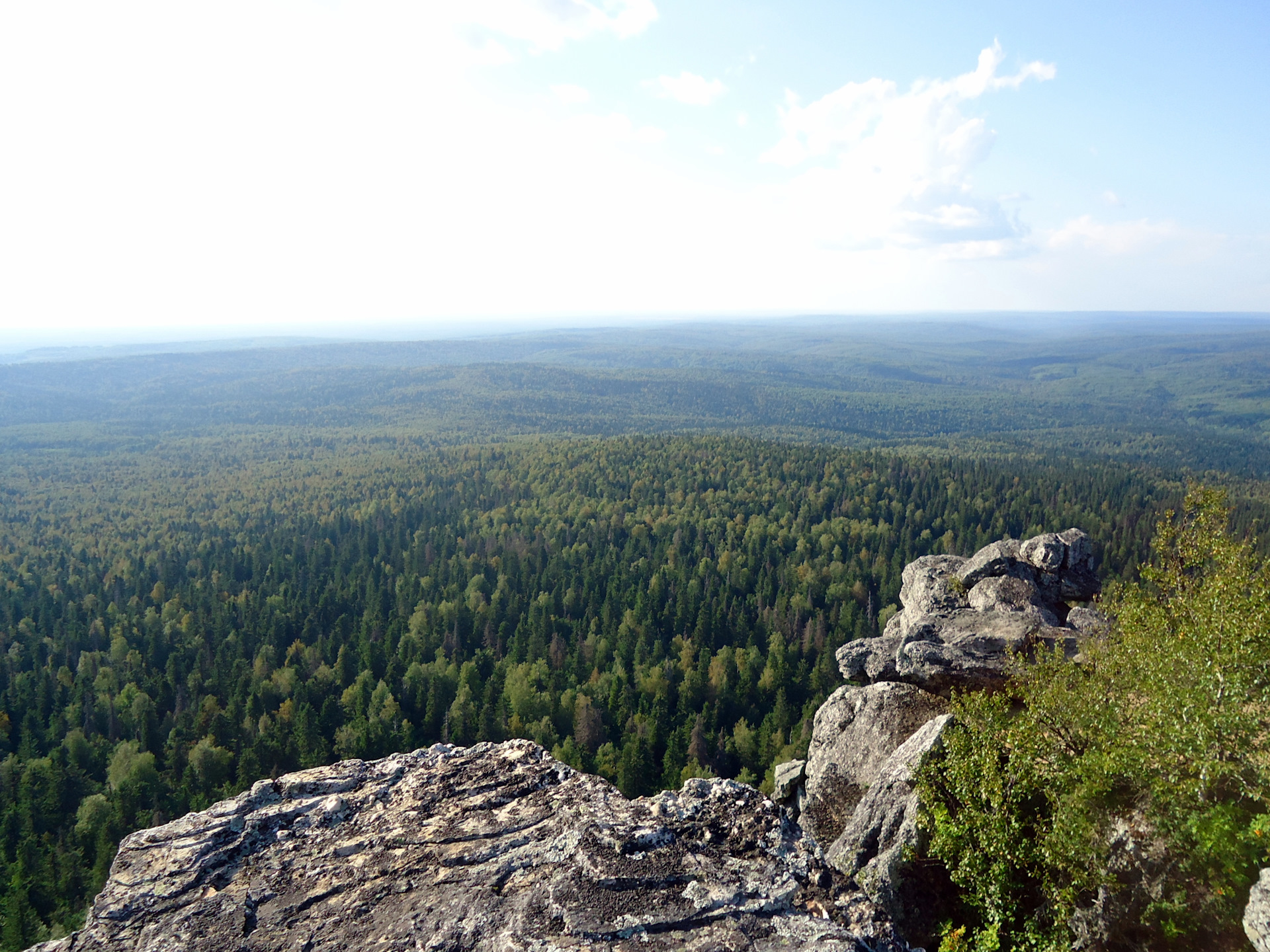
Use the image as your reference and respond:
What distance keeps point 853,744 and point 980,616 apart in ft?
31.9

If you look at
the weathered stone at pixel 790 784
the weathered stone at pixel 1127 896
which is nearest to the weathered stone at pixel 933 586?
the weathered stone at pixel 790 784

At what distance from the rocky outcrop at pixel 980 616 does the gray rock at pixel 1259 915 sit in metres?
11.0

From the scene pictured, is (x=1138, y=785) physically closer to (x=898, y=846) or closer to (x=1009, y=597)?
(x=898, y=846)

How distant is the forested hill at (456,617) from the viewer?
7544 centimetres

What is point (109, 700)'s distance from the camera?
85.8 m

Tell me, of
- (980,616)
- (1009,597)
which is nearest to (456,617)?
(980,616)

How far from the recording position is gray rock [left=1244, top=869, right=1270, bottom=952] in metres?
13.6

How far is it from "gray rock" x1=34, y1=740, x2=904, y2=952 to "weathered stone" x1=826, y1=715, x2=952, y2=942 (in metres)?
8.31

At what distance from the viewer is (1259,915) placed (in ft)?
45.3

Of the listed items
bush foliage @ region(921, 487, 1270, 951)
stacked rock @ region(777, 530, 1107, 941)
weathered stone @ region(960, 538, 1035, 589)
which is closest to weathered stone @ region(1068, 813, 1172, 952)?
bush foliage @ region(921, 487, 1270, 951)

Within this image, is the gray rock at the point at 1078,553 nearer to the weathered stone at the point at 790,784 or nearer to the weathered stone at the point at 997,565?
the weathered stone at the point at 997,565

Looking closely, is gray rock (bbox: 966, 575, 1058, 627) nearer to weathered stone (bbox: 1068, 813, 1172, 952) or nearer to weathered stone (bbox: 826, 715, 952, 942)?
weathered stone (bbox: 826, 715, 952, 942)

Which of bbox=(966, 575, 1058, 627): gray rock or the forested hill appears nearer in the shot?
bbox=(966, 575, 1058, 627): gray rock

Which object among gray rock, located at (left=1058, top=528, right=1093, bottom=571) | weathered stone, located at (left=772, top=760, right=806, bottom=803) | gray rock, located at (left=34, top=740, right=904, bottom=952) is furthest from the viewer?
gray rock, located at (left=1058, top=528, right=1093, bottom=571)
